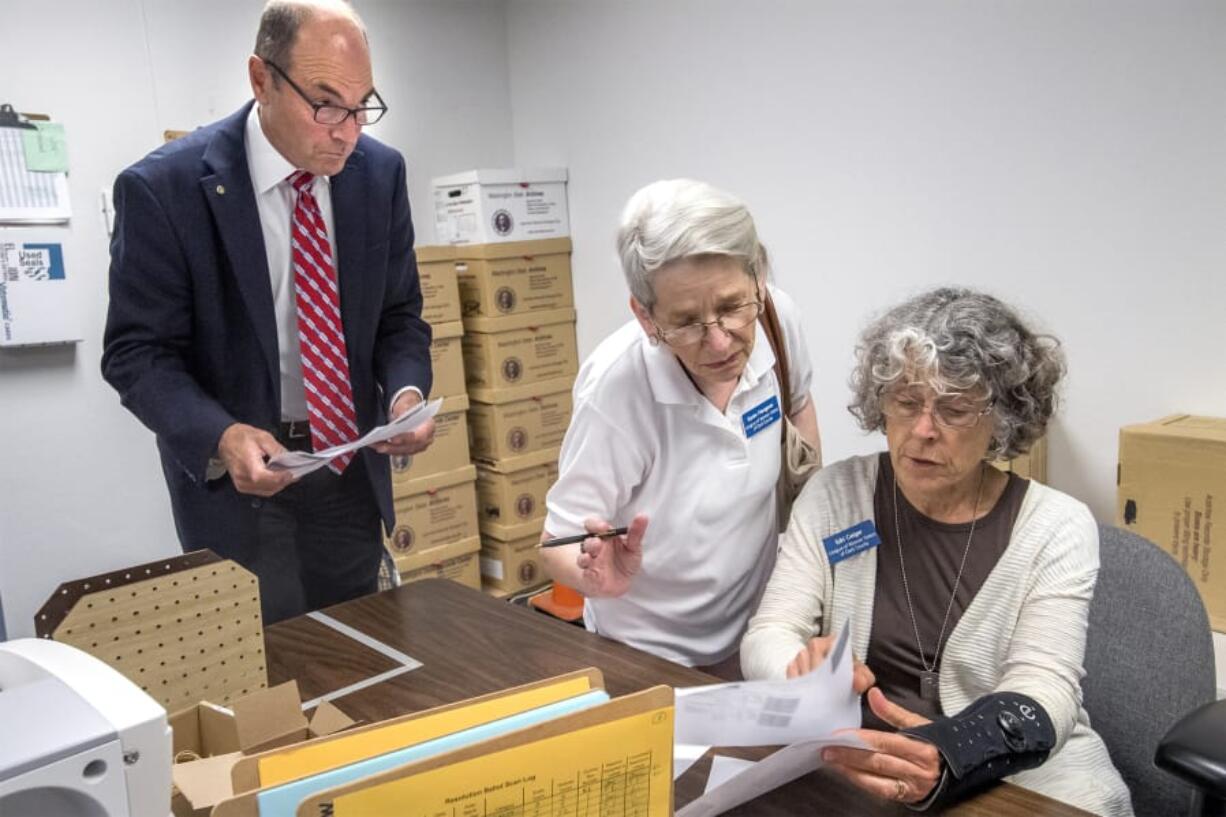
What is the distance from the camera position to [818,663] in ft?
3.70

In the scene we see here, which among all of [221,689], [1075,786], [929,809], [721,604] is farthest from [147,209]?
[1075,786]

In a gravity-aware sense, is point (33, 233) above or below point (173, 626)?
above

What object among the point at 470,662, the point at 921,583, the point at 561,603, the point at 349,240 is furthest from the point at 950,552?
the point at 561,603

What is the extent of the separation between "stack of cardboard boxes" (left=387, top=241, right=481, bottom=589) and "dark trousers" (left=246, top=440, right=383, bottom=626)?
162cm

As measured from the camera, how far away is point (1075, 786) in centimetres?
118

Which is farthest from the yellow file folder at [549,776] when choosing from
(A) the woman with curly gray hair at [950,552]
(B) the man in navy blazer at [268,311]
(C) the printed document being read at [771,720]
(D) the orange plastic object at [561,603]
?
(D) the orange plastic object at [561,603]

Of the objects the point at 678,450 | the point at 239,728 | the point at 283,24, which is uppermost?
the point at 283,24

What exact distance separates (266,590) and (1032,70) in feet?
7.85

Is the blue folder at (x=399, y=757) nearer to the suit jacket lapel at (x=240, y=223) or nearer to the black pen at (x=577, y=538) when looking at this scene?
the black pen at (x=577, y=538)

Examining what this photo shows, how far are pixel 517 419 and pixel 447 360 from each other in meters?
0.41

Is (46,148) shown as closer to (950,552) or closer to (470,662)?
(470,662)

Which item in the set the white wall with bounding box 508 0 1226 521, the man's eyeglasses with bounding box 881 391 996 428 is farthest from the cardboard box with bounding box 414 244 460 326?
the man's eyeglasses with bounding box 881 391 996 428

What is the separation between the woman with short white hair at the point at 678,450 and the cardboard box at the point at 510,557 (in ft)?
7.49

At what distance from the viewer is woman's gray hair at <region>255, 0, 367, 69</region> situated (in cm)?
166
